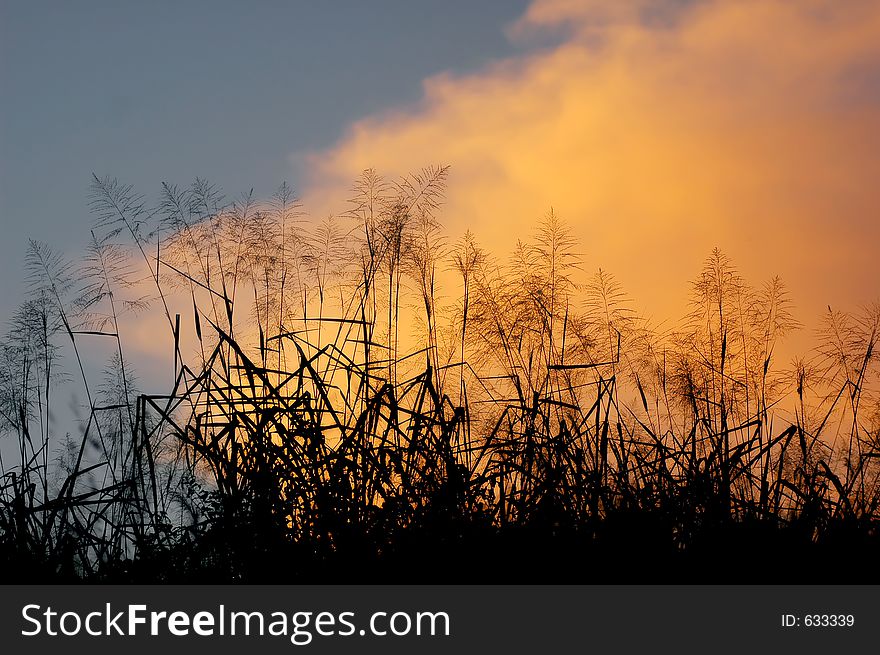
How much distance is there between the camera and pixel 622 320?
3922 millimetres

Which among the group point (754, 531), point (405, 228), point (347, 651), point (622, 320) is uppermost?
point (405, 228)

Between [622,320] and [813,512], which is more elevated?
[622,320]

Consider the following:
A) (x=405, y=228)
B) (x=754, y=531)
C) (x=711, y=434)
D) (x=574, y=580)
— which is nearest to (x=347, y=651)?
(x=574, y=580)

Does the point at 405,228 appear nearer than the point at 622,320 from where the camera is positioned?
Yes

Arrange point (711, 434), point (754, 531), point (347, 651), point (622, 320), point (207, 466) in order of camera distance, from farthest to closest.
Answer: point (622, 320) < point (711, 434) < point (207, 466) < point (754, 531) < point (347, 651)

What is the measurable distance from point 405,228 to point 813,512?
1797 millimetres

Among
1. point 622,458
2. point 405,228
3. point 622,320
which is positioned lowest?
point 622,458

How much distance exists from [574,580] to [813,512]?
2.57 ft

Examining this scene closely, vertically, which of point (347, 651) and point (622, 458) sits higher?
point (622, 458)

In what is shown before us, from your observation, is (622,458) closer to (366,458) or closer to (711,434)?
(711,434)

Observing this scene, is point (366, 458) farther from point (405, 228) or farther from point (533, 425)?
point (405, 228)

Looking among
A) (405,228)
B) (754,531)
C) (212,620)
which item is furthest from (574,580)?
(405,228)

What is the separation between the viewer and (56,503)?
102 inches

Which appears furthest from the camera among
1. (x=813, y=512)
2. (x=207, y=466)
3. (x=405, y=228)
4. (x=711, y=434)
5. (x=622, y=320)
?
(x=622, y=320)
